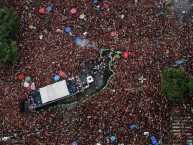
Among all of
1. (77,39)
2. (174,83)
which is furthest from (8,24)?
(174,83)

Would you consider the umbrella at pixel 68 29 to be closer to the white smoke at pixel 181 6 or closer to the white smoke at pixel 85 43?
the white smoke at pixel 85 43

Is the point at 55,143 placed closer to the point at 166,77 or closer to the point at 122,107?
the point at 122,107

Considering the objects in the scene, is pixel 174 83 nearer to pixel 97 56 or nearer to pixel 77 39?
pixel 97 56

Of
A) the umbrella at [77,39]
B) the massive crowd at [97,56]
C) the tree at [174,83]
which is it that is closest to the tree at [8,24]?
the massive crowd at [97,56]

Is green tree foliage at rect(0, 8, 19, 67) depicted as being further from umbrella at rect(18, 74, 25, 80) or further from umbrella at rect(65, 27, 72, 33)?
umbrella at rect(65, 27, 72, 33)

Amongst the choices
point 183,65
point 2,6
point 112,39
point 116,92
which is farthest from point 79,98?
point 2,6

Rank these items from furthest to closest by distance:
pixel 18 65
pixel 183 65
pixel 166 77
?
pixel 18 65, pixel 183 65, pixel 166 77
